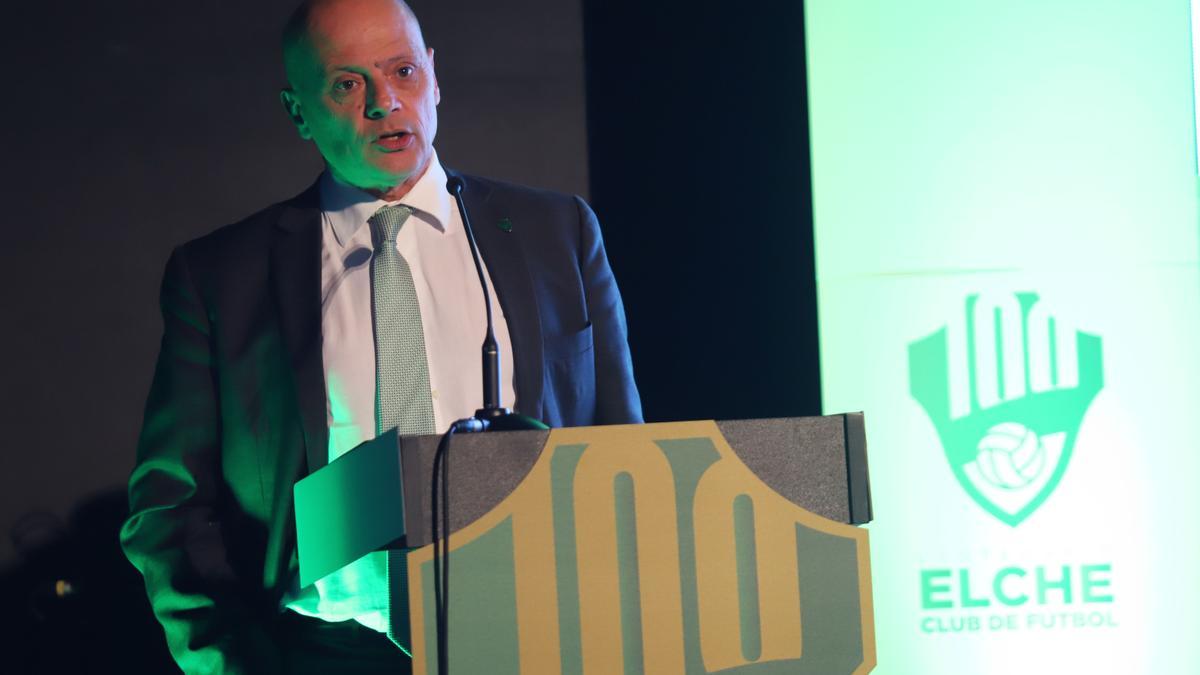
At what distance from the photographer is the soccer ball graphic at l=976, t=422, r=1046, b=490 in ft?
9.04

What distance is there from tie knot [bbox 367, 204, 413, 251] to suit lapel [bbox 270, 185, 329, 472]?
0.10m

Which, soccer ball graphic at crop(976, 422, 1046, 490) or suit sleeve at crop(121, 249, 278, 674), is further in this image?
soccer ball graphic at crop(976, 422, 1046, 490)

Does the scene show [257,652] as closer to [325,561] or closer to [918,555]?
[325,561]

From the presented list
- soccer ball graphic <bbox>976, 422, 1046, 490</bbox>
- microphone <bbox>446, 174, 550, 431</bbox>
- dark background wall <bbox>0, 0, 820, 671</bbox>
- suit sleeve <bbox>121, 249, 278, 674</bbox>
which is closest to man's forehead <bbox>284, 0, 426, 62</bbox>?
suit sleeve <bbox>121, 249, 278, 674</bbox>

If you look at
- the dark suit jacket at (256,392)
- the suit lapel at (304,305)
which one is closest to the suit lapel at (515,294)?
the dark suit jacket at (256,392)

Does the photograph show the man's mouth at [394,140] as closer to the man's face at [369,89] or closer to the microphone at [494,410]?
the man's face at [369,89]

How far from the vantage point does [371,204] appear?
203cm

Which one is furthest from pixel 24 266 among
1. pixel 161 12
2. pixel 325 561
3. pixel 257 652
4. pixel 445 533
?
pixel 445 533

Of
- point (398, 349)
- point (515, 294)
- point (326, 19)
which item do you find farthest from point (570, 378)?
point (326, 19)

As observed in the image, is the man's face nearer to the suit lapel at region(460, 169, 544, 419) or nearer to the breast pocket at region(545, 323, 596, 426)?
the suit lapel at region(460, 169, 544, 419)

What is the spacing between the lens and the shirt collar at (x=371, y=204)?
6.64ft

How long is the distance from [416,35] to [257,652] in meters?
0.97

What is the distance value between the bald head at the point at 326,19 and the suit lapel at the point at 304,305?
0.23m

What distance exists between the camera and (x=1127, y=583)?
2754 mm
